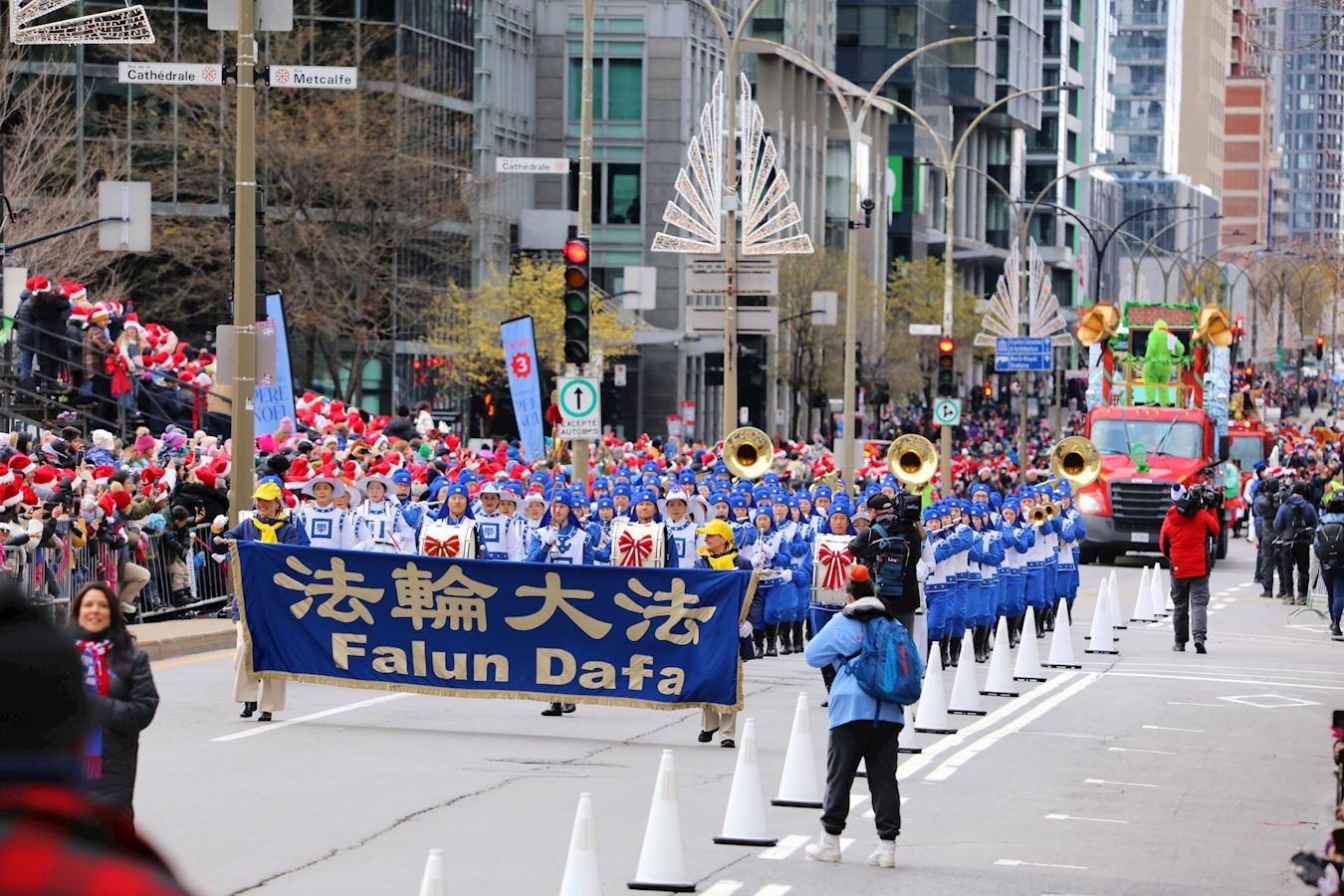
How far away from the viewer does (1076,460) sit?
113ft

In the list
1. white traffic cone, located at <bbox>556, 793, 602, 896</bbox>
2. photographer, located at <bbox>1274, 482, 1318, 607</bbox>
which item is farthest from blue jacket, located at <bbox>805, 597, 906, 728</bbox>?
photographer, located at <bbox>1274, 482, 1318, 607</bbox>

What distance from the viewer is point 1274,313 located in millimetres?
186750

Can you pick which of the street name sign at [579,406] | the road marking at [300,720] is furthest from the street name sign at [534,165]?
the road marking at [300,720]

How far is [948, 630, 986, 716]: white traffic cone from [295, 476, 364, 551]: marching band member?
4.94 m

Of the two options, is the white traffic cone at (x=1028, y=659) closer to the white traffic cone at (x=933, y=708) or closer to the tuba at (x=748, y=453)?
the white traffic cone at (x=933, y=708)

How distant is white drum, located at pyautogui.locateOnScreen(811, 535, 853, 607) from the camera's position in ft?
64.7

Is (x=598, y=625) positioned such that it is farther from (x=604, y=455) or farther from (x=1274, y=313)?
(x=1274, y=313)

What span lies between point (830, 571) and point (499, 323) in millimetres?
40287

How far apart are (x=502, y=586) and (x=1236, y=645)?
13328 mm

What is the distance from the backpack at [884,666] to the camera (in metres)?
11.6

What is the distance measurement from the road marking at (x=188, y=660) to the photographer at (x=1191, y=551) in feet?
33.0

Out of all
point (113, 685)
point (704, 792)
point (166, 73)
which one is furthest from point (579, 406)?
point (113, 685)

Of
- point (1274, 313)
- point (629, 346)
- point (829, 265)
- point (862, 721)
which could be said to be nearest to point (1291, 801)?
point (862, 721)

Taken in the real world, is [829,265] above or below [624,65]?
below
